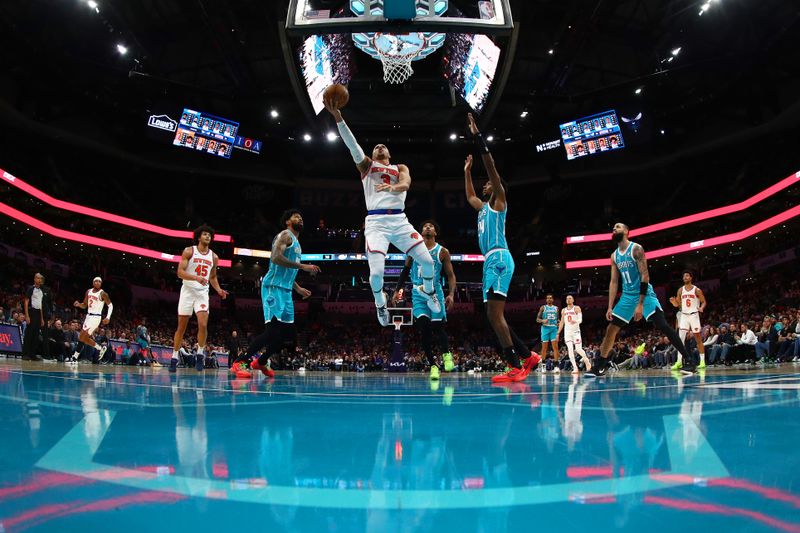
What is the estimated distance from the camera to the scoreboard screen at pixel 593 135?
2972cm

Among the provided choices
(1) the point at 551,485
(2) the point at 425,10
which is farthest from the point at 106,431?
(2) the point at 425,10

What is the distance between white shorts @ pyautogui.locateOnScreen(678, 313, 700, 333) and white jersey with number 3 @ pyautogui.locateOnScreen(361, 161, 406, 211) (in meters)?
7.74

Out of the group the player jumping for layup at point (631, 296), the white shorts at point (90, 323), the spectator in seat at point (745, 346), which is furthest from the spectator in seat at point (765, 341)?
the white shorts at point (90, 323)

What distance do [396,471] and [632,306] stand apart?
22.1 ft

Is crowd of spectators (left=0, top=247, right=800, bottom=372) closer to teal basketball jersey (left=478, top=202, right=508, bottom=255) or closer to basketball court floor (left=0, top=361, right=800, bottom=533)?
teal basketball jersey (left=478, top=202, right=508, bottom=255)

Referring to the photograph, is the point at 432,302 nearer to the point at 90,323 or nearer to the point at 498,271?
the point at 498,271

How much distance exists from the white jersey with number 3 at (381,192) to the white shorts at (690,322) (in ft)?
25.4

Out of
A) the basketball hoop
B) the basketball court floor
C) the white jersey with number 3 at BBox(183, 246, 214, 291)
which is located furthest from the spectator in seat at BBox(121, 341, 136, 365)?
the basketball court floor

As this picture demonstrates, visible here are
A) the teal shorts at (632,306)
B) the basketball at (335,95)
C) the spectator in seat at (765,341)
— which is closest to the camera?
the basketball at (335,95)

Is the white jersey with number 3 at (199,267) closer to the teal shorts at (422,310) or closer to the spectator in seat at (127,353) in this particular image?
the teal shorts at (422,310)

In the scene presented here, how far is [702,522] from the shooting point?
2.82ft

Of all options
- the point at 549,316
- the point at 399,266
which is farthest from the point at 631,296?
the point at 399,266

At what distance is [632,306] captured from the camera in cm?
719

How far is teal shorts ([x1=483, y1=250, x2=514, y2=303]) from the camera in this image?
17.8ft
